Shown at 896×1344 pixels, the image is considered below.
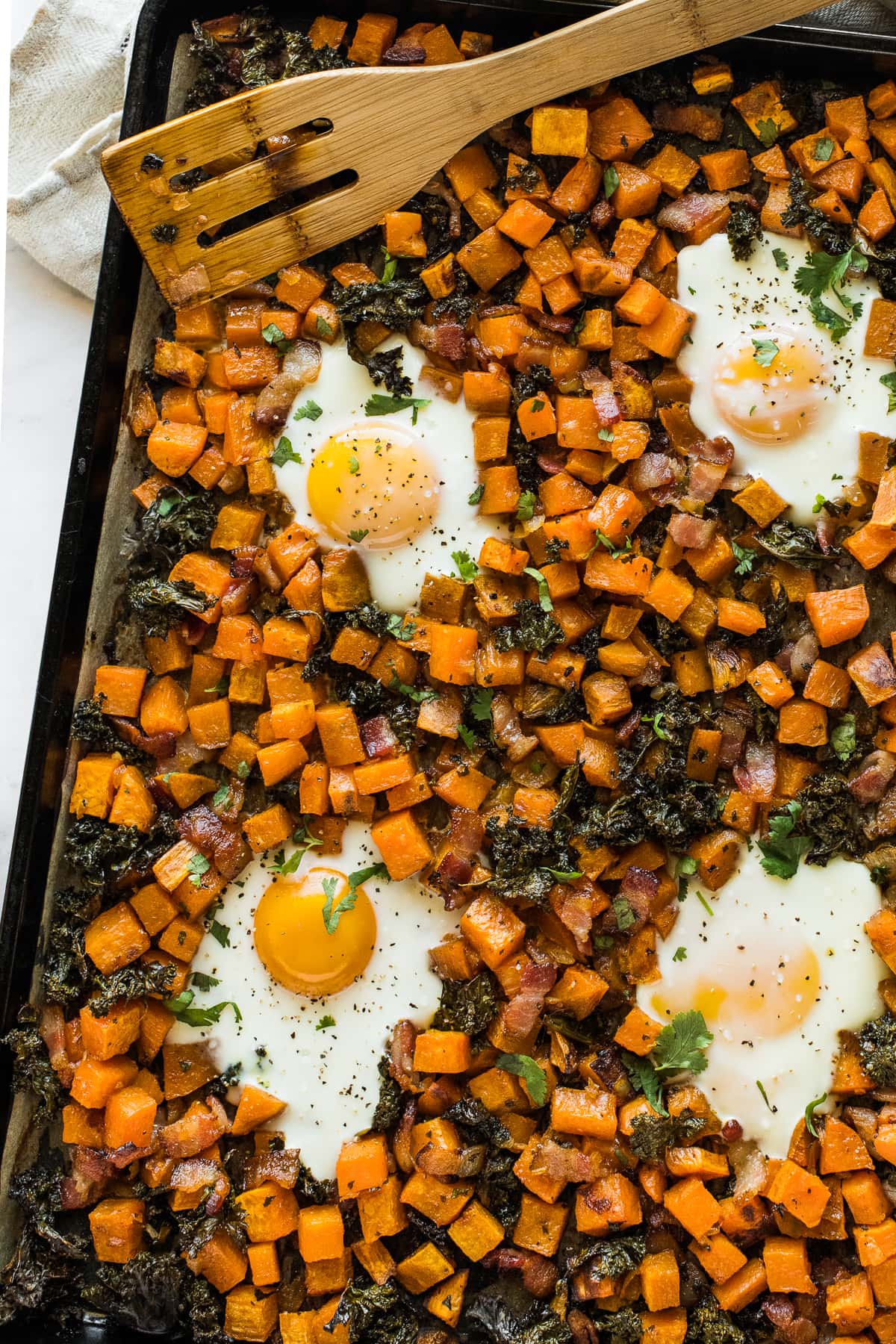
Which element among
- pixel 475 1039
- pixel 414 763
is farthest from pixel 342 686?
pixel 475 1039

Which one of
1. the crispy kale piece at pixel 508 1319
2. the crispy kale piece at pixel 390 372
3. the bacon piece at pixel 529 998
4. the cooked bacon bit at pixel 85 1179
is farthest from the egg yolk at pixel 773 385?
the cooked bacon bit at pixel 85 1179

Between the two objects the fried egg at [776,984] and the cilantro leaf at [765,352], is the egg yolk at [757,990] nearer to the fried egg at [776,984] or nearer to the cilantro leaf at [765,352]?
the fried egg at [776,984]

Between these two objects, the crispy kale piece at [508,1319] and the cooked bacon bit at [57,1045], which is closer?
the crispy kale piece at [508,1319]

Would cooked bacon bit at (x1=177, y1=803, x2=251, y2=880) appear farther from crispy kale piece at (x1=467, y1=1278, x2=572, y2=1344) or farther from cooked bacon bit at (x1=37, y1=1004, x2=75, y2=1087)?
crispy kale piece at (x1=467, y1=1278, x2=572, y2=1344)

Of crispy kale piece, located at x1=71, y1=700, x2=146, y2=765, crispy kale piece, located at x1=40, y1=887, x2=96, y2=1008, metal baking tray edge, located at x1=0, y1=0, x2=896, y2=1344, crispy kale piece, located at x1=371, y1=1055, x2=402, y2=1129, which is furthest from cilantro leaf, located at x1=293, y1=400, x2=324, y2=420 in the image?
crispy kale piece, located at x1=371, y1=1055, x2=402, y2=1129

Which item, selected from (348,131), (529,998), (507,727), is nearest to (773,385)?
(507,727)

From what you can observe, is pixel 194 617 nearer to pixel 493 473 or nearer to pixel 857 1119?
pixel 493 473
